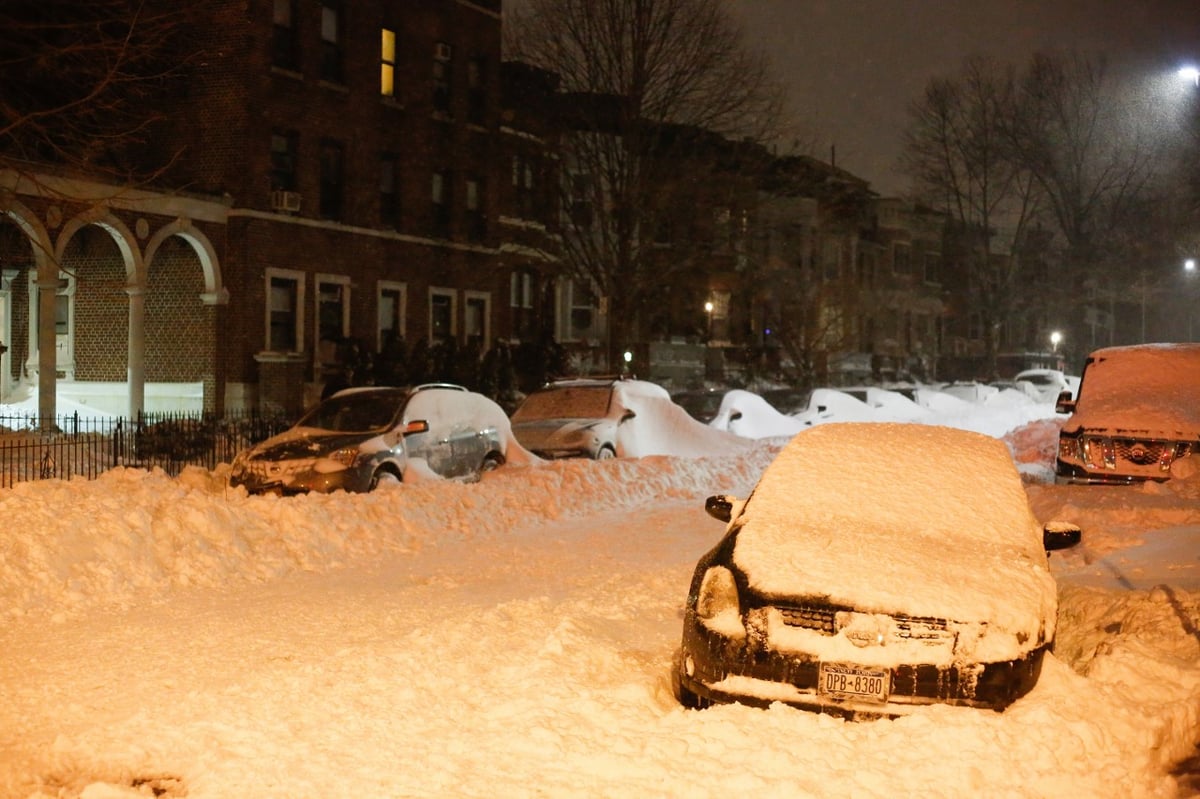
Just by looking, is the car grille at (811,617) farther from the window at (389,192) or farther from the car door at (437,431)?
the window at (389,192)

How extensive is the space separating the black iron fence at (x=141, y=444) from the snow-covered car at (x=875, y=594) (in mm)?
14668

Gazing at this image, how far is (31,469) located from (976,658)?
16.4 metres

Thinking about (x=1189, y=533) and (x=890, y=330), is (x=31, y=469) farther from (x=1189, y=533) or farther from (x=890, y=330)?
(x=890, y=330)

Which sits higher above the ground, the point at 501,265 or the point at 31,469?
the point at 501,265

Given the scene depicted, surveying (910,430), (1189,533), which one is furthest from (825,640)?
(1189,533)

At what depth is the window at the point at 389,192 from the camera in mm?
35031

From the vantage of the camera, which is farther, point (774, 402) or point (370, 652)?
point (774, 402)

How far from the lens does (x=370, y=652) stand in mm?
8023

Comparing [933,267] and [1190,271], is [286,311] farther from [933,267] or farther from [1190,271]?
[933,267]

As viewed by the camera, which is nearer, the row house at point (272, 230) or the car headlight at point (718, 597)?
the car headlight at point (718, 597)

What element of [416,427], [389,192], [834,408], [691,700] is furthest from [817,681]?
[389,192]

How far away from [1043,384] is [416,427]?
37996mm

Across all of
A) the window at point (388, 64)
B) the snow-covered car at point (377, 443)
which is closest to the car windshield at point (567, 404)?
the snow-covered car at point (377, 443)

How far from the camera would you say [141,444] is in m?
21.3
